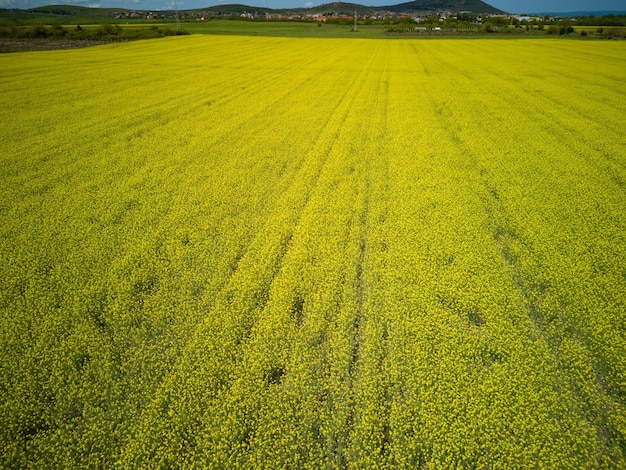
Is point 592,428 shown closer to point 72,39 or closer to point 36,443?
point 36,443

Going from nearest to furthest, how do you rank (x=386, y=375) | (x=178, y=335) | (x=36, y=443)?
(x=36, y=443) < (x=386, y=375) < (x=178, y=335)

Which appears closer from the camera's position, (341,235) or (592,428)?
(592,428)

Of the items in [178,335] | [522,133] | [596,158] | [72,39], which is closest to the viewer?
[178,335]

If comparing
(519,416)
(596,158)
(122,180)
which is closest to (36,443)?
(519,416)

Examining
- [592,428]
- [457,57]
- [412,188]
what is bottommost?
[592,428]

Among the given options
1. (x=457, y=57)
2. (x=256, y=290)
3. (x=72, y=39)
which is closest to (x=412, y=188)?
(x=256, y=290)

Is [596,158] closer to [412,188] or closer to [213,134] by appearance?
[412,188]

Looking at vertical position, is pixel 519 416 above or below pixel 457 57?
below
